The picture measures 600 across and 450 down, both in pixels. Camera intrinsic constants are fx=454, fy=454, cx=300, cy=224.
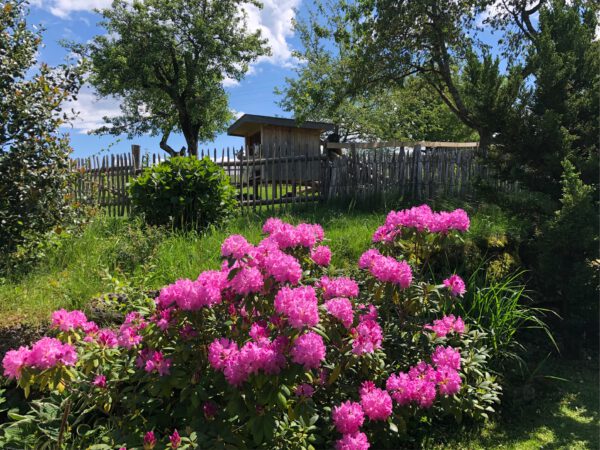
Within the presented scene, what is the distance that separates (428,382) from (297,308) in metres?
1.10

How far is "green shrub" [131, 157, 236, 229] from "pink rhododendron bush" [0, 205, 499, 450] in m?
4.19

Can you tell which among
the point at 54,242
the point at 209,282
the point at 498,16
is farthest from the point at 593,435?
the point at 498,16

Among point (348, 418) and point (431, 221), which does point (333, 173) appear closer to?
point (431, 221)

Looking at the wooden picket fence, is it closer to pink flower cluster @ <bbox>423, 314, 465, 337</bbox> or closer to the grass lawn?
the grass lawn

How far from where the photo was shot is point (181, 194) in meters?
6.97

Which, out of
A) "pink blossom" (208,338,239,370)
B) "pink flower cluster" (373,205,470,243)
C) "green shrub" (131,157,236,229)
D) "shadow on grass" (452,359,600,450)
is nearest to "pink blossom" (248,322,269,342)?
"pink blossom" (208,338,239,370)

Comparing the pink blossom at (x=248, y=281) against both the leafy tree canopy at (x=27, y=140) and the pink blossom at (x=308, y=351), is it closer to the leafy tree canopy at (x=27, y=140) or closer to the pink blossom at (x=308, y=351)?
the pink blossom at (x=308, y=351)

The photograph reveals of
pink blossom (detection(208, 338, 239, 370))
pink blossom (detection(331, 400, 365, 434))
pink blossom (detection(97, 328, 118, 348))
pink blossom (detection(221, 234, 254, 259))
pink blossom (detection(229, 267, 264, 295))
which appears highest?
pink blossom (detection(221, 234, 254, 259))

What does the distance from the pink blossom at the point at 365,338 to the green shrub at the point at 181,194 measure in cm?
478

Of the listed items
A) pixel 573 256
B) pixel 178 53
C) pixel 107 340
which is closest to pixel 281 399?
pixel 107 340

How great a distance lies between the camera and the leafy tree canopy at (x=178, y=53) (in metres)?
22.9

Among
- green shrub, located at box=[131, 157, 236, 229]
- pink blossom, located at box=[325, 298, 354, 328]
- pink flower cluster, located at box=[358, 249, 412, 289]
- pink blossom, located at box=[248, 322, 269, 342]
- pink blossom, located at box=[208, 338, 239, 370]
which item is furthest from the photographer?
green shrub, located at box=[131, 157, 236, 229]

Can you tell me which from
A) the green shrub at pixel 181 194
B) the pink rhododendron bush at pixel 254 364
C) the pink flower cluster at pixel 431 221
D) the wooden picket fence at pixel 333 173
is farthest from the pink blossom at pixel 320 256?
the wooden picket fence at pixel 333 173

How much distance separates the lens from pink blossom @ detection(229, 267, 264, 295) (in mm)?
2223
